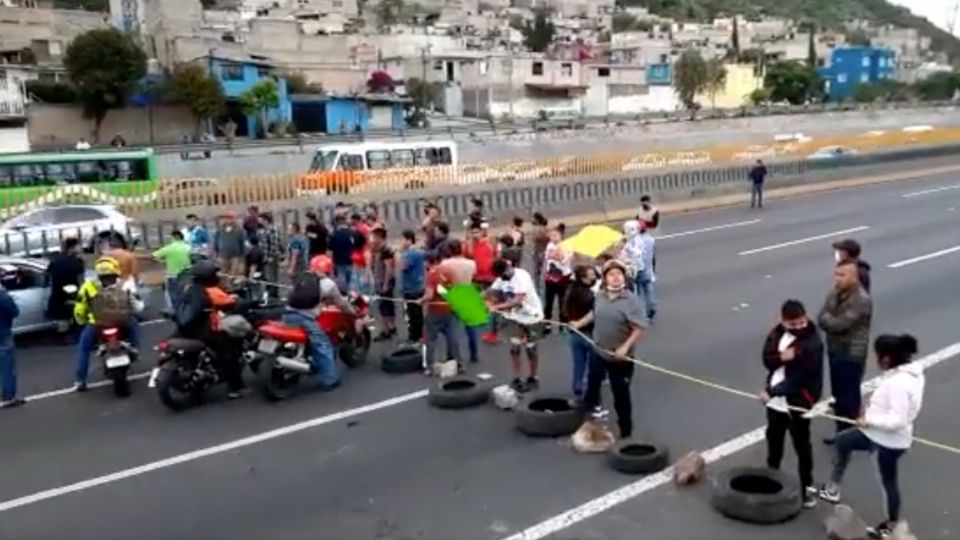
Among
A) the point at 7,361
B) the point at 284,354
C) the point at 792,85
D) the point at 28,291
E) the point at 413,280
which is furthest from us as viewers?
the point at 792,85

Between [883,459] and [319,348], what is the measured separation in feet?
20.3

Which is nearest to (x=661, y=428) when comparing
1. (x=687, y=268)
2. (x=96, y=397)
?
(x=96, y=397)

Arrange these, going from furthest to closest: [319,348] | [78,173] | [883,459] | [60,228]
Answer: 1. [78,173]
2. [60,228]
3. [319,348]
4. [883,459]

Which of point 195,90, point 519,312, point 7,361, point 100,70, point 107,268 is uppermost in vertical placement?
point 100,70

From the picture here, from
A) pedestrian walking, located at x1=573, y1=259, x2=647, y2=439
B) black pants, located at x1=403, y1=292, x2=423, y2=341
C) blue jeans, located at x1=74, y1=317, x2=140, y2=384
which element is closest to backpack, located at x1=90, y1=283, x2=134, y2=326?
→ blue jeans, located at x1=74, y1=317, x2=140, y2=384

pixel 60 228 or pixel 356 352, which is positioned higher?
pixel 60 228

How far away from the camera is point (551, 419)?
8.70 m

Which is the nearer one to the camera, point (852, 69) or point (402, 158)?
point (402, 158)

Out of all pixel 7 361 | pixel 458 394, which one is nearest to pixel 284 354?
pixel 458 394

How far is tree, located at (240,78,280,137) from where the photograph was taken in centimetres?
5859

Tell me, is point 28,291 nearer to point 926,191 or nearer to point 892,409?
point 892,409

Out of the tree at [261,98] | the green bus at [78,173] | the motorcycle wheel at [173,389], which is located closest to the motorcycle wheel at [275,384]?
the motorcycle wheel at [173,389]

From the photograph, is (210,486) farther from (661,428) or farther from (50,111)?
(50,111)

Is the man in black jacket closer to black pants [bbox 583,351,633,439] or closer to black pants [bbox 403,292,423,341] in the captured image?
black pants [bbox 583,351,633,439]
